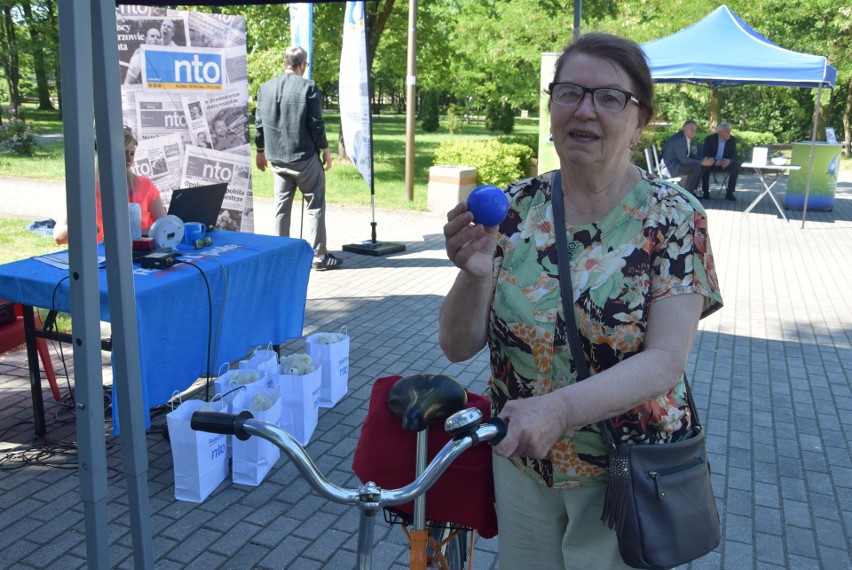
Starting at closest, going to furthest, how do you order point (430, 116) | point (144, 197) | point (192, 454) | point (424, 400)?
point (424, 400) < point (192, 454) < point (144, 197) < point (430, 116)

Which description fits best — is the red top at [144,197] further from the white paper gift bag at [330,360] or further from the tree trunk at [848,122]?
the tree trunk at [848,122]

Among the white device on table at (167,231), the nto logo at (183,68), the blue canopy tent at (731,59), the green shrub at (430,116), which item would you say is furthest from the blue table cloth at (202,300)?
the green shrub at (430,116)

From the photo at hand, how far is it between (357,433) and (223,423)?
10.0 ft

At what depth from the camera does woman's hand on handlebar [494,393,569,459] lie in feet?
4.87

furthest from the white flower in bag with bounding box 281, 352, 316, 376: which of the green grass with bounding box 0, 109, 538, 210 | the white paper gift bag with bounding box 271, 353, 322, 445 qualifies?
the green grass with bounding box 0, 109, 538, 210

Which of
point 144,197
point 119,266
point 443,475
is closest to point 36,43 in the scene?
point 144,197

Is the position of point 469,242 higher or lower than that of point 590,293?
higher

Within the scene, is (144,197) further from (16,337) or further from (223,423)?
(223,423)

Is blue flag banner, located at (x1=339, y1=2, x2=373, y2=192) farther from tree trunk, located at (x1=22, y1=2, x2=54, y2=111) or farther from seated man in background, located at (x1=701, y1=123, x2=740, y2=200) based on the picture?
tree trunk, located at (x1=22, y1=2, x2=54, y2=111)

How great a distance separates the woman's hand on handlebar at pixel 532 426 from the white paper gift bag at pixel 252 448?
8.52 feet

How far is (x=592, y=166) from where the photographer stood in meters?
1.82

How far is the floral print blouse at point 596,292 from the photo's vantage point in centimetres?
175

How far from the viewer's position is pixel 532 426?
1.49 meters

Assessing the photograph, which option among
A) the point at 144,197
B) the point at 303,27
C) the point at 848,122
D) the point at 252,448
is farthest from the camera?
the point at 848,122
